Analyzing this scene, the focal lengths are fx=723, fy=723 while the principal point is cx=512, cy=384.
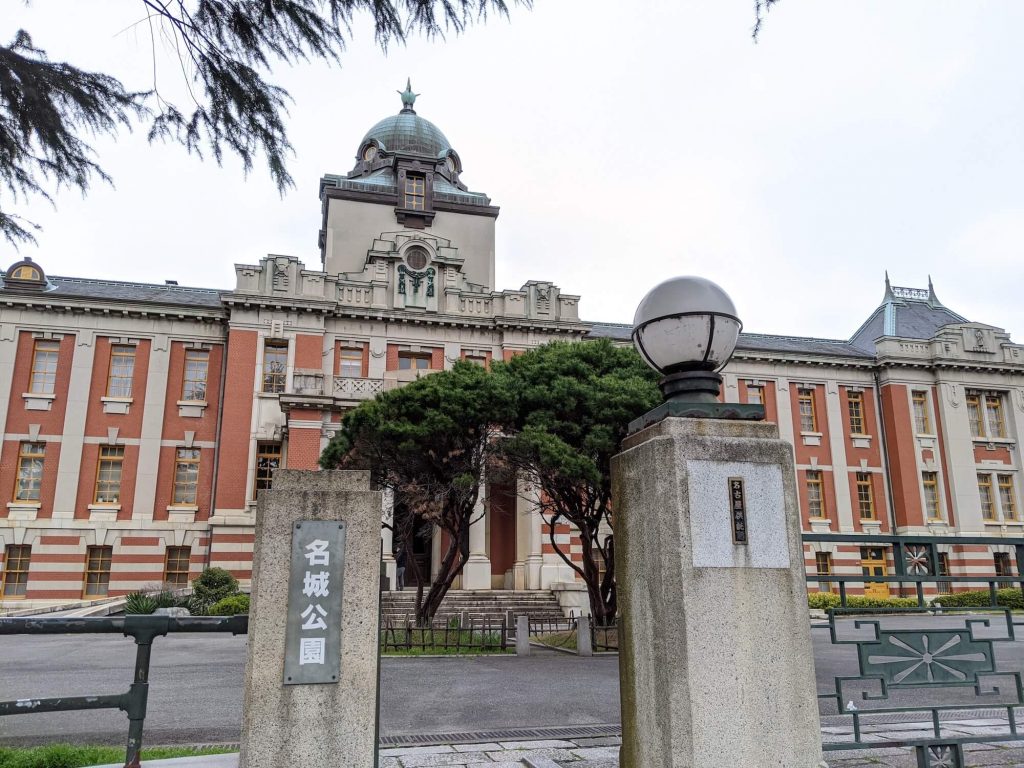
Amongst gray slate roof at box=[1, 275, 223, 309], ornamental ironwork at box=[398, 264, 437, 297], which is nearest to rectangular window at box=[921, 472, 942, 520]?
ornamental ironwork at box=[398, 264, 437, 297]

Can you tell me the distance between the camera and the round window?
2919cm

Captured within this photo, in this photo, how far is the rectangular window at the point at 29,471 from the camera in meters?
25.0

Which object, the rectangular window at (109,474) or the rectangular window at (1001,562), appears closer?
the rectangular window at (109,474)

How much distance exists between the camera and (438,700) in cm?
910

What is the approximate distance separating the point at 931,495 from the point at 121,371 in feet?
112

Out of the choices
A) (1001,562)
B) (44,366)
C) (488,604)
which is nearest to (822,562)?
(1001,562)

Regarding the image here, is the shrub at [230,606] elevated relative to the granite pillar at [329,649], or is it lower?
lower

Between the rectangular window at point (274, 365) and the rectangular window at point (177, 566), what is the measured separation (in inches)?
249

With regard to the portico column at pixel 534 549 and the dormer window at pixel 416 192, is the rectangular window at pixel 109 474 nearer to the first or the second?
the portico column at pixel 534 549

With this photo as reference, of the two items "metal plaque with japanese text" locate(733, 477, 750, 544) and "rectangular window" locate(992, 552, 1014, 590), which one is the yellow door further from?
"metal plaque with japanese text" locate(733, 477, 750, 544)

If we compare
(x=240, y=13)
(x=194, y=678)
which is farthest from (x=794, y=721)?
(x=194, y=678)

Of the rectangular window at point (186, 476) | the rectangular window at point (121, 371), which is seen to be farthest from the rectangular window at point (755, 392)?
the rectangular window at point (121, 371)

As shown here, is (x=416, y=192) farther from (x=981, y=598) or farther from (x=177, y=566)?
(x=981, y=598)

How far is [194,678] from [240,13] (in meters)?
9.61
